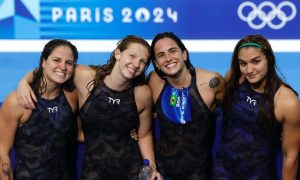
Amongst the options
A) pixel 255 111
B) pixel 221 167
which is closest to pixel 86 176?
pixel 221 167

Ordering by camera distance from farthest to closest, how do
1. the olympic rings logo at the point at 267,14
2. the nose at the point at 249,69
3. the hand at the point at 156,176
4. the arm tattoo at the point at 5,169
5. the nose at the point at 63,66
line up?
the olympic rings logo at the point at 267,14, the hand at the point at 156,176, the arm tattoo at the point at 5,169, the nose at the point at 63,66, the nose at the point at 249,69

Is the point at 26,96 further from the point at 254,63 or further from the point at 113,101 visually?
the point at 254,63

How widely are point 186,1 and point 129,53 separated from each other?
168 centimetres

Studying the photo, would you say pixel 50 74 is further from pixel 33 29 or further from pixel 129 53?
pixel 33 29

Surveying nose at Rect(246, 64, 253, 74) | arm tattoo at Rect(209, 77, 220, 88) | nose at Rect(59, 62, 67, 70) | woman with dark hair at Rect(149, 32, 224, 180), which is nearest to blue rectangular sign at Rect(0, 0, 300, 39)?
woman with dark hair at Rect(149, 32, 224, 180)

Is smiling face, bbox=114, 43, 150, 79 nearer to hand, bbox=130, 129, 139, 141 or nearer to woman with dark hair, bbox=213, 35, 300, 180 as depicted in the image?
hand, bbox=130, 129, 139, 141

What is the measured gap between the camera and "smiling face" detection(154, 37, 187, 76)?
2.71 metres

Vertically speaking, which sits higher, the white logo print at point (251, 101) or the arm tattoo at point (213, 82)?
the arm tattoo at point (213, 82)

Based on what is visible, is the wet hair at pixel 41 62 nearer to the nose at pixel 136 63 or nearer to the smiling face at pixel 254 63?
the nose at pixel 136 63

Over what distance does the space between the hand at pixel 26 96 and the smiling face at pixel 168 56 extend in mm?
822

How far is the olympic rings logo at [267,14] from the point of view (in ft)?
13.5

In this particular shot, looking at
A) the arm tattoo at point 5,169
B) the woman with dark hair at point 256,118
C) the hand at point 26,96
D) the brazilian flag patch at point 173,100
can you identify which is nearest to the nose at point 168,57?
the brazilian flag patch at point 173,100

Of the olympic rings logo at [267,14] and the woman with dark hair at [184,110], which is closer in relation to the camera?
the woman with dark hair at [184,110]

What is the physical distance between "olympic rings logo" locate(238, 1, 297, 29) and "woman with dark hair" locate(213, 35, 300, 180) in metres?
1.49
